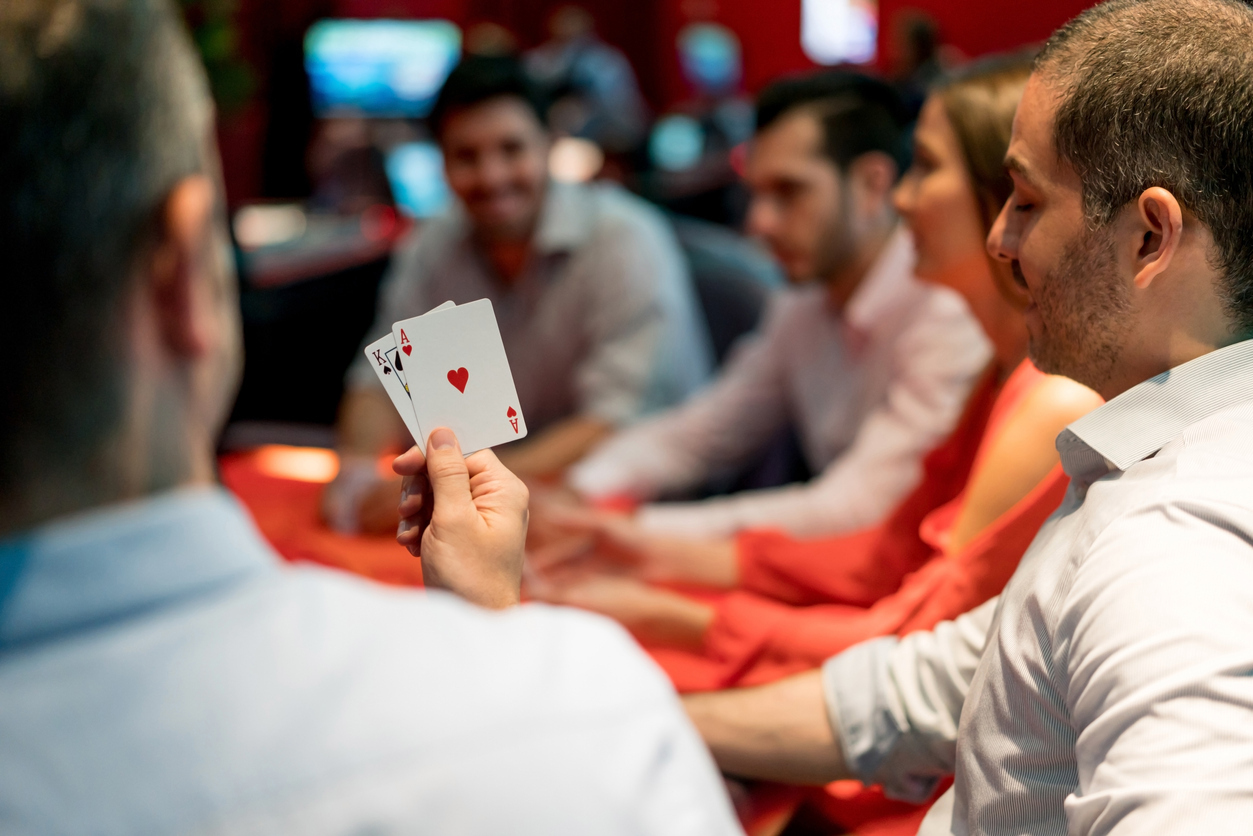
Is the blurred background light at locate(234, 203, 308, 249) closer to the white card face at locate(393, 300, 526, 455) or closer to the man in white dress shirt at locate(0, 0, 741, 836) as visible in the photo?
the white card face at locate(393, 300, 526, 455)

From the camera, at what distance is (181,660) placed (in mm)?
495

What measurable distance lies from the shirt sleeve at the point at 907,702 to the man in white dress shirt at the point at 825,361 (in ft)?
2.64

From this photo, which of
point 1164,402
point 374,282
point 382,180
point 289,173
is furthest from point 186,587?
A: point 289,173

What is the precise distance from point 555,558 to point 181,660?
1400 mm

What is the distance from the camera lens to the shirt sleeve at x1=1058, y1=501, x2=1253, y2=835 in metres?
0.68

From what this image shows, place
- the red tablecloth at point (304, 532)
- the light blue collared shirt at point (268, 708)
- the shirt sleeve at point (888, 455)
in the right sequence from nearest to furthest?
the light blue collared shirt at point (268, 708)
the red tablecloth at point (304, 532)
the shirt sleeve at point (888, 455)

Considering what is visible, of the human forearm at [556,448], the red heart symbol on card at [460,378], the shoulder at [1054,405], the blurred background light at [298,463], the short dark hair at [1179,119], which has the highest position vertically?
the short dark hair at [1179,119]

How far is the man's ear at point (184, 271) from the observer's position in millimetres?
→ 520

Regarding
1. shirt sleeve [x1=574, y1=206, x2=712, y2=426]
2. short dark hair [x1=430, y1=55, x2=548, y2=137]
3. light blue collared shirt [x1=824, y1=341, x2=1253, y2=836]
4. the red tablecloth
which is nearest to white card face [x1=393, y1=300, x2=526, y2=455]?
light blue collared shirt [x1=824, y1=341, x2=1253, y2=836]

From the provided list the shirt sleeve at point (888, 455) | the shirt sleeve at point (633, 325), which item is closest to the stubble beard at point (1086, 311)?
the shirt sleeve at point (888, 455)

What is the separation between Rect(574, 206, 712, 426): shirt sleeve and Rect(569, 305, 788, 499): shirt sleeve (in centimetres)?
19

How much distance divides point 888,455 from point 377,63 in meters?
6.97

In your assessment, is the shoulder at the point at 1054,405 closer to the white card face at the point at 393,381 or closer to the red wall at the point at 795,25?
the white card face at the point at 393,381

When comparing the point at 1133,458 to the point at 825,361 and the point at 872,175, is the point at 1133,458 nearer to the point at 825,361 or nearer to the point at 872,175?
the point at 825,361
